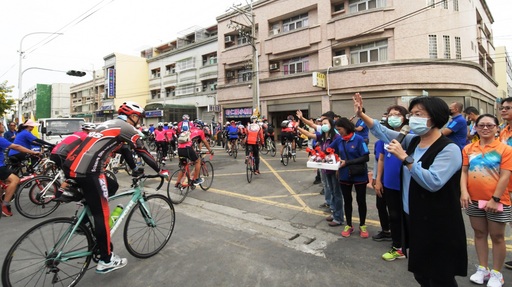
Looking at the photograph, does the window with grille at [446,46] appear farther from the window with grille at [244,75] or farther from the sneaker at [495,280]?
A: the sneaker at [495,280]

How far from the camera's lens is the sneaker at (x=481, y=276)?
9.66 ft

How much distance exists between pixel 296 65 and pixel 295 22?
3379mm

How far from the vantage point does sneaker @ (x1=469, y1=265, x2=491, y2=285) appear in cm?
294

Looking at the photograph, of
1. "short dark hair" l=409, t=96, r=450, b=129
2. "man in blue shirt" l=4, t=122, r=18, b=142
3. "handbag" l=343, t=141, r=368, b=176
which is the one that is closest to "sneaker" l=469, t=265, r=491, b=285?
"handbag" l=343, t=141, r=368, b=176

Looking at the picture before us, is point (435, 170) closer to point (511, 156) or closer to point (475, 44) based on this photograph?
point (511, 156)

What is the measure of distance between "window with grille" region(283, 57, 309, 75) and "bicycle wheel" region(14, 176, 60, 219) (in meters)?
18.3

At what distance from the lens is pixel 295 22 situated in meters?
21.8

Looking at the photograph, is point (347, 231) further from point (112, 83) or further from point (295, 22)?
point (112, 83)

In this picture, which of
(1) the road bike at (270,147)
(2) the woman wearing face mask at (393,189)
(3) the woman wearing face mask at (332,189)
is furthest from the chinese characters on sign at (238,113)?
(2) the woman wearing face mask at (393,189)

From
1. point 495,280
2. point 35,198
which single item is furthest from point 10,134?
point 495,280

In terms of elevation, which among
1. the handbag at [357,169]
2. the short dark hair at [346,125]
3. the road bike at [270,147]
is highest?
the short dark hair at [346,125]

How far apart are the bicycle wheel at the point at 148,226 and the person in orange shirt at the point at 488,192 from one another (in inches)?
143

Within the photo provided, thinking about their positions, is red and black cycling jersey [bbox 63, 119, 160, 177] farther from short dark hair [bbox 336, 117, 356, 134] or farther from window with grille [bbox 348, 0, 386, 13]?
window with grille [bbox 348, 0, 386, 13]

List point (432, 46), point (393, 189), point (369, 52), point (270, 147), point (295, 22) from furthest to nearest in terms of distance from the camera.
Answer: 1. point (295, 22)
2. point (369, 52)
3. point (432, 46)
4. point (270, 147)
5. point (393, 189)
